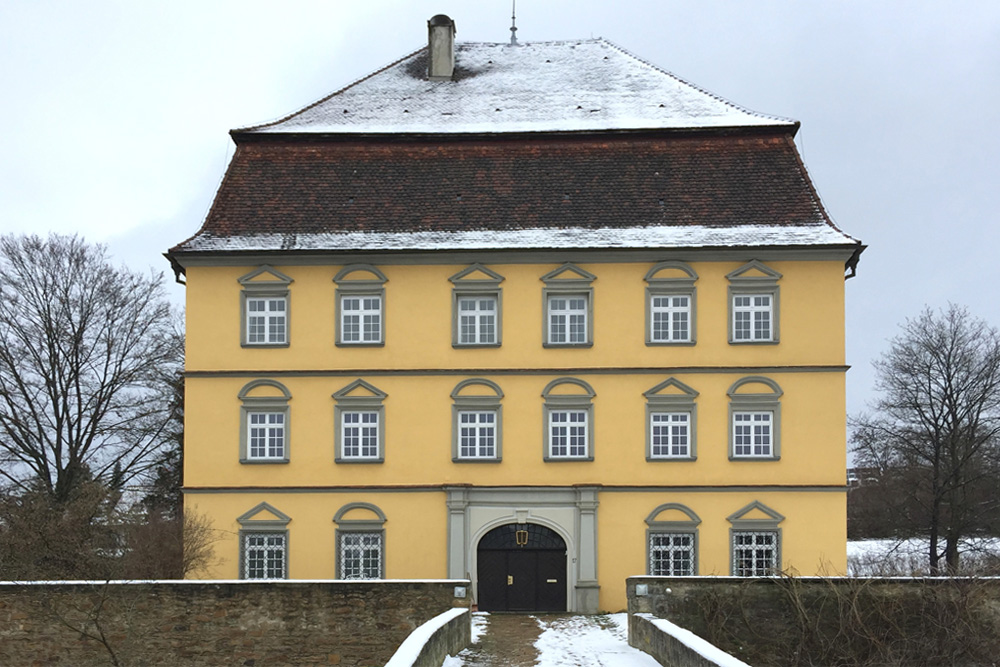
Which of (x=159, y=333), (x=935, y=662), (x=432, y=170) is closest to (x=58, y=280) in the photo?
(x=159, y=333)

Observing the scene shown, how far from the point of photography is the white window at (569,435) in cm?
2461

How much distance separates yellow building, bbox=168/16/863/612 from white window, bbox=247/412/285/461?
46 millimetres

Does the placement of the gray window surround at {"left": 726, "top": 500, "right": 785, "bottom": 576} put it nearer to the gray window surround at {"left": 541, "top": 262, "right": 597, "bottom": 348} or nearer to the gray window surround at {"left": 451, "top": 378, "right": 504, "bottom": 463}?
the gray window surround at {"left": 541, "top": 262, "right": 597, "bottom": 348}

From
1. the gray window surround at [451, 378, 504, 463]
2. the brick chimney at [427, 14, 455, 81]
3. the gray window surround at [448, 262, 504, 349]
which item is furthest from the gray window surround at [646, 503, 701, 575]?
the brick chimney at [427, 14, 455, 81]

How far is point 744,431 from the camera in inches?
963

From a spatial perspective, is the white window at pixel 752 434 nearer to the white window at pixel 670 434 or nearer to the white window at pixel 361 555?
the white window at pixel 670 434

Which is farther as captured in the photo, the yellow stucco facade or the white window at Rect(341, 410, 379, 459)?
the white window at Rect(341, 410, 379, 459)

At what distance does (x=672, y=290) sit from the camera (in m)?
24.6

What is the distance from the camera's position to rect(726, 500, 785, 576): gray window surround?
24078mm

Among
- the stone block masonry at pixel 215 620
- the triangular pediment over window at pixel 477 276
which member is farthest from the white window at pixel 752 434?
the stone block masonry at pixel 215 620

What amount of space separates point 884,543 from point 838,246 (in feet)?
77.6

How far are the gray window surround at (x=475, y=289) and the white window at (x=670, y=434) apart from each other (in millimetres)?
3646

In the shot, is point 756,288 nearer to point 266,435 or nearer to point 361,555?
point 361,555

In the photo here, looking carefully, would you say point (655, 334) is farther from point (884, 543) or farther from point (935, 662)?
point (884, 543)
